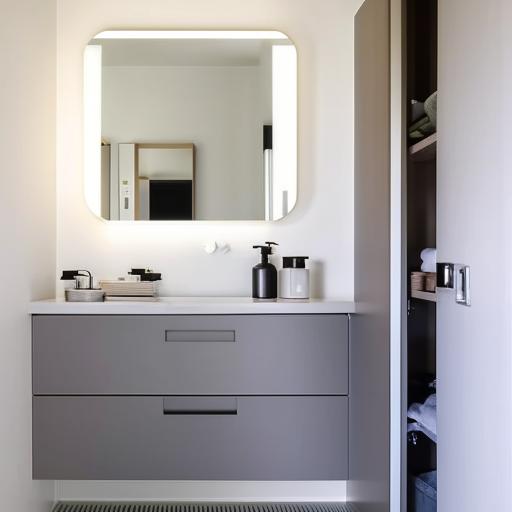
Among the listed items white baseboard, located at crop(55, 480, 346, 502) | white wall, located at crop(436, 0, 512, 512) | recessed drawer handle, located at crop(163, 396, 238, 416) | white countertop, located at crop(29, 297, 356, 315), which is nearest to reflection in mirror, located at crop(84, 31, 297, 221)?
white countertop, located at crop(29, 297, 356, 315)

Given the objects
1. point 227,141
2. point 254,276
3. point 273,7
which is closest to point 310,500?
point 254,276

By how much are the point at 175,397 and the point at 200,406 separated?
0.29 feet

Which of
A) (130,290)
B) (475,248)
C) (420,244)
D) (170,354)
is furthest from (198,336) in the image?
(475,248)

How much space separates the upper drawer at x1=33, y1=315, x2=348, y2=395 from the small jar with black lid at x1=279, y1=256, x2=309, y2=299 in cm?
15

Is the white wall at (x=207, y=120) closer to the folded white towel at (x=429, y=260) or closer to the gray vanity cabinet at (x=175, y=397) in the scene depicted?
the gray vanity cabinet at (x=175, y=397)

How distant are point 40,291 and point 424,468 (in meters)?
1.49

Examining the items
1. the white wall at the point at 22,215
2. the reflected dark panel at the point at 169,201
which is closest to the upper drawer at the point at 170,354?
the white wall at the point at 22,215

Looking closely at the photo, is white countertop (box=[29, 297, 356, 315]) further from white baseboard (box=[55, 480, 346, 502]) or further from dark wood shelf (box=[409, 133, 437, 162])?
white baseboard (box=[55, 480, 346, 502])

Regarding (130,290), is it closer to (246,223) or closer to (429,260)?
(246,223)

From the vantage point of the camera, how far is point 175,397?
165 cm

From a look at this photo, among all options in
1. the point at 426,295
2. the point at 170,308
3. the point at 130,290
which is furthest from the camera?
the point at 130,290

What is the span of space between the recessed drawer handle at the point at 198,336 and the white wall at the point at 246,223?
0.35 metres

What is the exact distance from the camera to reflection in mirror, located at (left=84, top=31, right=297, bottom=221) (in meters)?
1.98

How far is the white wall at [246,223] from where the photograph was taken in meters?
1.98
